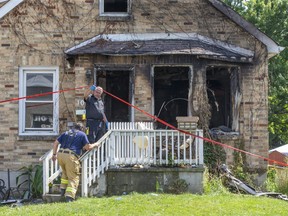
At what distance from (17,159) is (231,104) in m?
5.81

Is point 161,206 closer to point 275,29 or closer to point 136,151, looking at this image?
point 136,151

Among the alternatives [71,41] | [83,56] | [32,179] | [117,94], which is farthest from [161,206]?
[117,94]

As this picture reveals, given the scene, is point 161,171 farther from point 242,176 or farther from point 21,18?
point 21,18

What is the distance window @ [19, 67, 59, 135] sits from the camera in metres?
12.4

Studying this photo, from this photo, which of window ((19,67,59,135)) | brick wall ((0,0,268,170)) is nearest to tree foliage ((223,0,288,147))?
brick wall ((0,0,268,170))

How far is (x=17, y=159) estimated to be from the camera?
12.2 meters

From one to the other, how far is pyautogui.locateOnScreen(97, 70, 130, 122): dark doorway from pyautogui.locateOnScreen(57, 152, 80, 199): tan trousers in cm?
505

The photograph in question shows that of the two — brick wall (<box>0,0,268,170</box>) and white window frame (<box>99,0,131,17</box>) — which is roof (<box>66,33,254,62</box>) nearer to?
brick wall (<box>0,0,268,170</box>)

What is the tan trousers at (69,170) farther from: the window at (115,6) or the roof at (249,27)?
the roof at (249,27)

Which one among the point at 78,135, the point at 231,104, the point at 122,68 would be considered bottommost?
the point at 78,135

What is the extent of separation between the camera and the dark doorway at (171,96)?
47.9 ft

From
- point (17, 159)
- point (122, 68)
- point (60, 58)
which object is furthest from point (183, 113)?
point (17, 159)

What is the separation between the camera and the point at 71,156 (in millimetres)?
8977

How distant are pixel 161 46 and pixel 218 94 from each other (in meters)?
3.30
